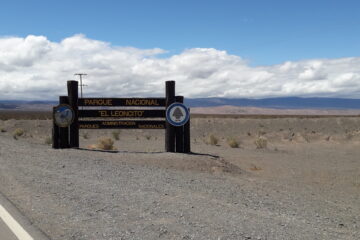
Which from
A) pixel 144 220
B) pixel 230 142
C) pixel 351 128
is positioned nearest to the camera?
pixel 144 220

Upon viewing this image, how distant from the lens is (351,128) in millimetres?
42875

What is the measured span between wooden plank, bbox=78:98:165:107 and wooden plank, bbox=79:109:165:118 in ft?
0.74

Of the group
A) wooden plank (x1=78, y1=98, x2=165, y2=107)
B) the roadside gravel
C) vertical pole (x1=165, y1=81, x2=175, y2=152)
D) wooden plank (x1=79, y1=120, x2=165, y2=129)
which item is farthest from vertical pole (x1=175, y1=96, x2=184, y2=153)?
the roadside gravel

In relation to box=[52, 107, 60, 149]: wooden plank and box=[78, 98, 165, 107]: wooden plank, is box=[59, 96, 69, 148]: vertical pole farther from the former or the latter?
box=[78, 98, 165, 107]: wooden plank

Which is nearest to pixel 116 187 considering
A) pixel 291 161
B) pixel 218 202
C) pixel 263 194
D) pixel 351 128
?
pixel 218 202

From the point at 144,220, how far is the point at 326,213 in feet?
12.1

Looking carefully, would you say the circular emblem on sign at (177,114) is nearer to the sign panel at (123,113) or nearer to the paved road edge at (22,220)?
the sign panel at (123,113)

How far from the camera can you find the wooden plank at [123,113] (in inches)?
675

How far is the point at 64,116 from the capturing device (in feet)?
56.4

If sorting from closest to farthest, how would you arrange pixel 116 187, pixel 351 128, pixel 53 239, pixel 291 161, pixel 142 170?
pixel 53 239
pixel 116 187
pixel 142 170
pixel 291 161
pixel 351 128

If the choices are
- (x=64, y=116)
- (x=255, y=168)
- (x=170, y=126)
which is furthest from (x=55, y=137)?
(x=255, y=168)

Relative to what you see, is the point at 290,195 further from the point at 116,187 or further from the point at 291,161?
the point at 291,161


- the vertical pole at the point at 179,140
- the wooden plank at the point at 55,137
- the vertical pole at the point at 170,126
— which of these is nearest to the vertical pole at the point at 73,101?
the wooden plank at the point at 55,137

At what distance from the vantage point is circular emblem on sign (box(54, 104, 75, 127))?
1711 centimetres
